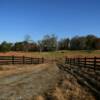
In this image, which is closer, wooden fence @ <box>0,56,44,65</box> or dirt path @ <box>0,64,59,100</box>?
dirt path @ <box>0,64,59,100</box>

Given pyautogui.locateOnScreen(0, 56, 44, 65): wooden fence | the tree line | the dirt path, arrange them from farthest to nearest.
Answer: the tree line < pyautogui.locateOnScreen(0, 56, 44, 65): wooden fence < the dirt path

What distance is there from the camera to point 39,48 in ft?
497

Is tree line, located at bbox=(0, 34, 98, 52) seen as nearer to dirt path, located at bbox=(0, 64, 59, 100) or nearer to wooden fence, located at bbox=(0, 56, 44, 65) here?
wooden fence, located at bbox=(0, 56, 44, 65)

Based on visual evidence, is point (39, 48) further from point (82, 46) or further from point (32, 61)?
point (32, 61)

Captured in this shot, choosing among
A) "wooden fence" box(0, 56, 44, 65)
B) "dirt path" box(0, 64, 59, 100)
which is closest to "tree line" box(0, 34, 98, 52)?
"wooden fence" box(0, 56, 44, 65)

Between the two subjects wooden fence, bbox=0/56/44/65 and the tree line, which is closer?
wooden fence, bbox=0/56/44/65

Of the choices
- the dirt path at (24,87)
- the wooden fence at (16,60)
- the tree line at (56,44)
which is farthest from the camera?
the tree line at (56,44)

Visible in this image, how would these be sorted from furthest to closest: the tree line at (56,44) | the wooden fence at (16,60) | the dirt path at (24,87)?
1. the tree line at (56,44)
2. the wooden fence at (16,60)
3. the dirt path at (24,87)

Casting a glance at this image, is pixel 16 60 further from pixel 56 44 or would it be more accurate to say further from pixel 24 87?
pixel 56 44

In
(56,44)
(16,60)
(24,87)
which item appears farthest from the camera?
(56,44)

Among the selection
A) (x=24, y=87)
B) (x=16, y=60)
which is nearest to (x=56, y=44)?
(x=16, y=60)

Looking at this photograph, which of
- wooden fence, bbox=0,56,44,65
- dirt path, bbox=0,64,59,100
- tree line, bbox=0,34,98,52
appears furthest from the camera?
tree line, bbox=0,34,98,52

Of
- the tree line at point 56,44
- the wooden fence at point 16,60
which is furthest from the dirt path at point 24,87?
the tree line at point 56,44

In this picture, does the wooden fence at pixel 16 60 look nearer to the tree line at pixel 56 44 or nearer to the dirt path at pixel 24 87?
the dirt path at pixel 24 87
